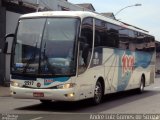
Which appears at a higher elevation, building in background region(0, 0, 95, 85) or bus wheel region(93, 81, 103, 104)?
building in background region(0, 0, 95, 85)

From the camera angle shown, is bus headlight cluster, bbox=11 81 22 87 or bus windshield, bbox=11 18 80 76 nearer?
bus windshield, bbox=11 18 80 76

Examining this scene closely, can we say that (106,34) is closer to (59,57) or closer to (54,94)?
(59,57)

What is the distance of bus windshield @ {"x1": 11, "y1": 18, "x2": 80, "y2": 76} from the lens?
15672 millimetres

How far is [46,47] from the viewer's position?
15914 mm

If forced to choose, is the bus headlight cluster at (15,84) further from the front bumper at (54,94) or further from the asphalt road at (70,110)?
the asphalt road at (70,110)

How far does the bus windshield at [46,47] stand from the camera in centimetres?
1567

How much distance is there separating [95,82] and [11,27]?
16.4 m

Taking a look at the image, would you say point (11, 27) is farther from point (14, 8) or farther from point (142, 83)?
point (142, 83)

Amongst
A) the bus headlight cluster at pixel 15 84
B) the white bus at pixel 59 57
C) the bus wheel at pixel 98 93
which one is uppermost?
the white bus at pixel 59 57

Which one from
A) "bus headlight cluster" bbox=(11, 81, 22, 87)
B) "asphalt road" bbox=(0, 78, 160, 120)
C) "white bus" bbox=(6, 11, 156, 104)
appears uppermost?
"white bus" bbox=(6, 11, 156, 104)

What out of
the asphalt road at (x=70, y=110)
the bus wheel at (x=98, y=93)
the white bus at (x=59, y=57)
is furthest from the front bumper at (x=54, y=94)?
the bus wheel at (x=98, y=93)

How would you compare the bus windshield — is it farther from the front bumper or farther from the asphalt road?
the asphalt road

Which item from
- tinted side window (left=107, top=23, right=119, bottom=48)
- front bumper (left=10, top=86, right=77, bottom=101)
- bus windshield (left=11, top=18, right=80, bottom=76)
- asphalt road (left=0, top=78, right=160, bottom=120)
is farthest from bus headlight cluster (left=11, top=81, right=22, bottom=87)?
tinted side window (left=107, top=23, right=119, bottom=48)

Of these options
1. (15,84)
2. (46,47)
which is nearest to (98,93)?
(46,47)
